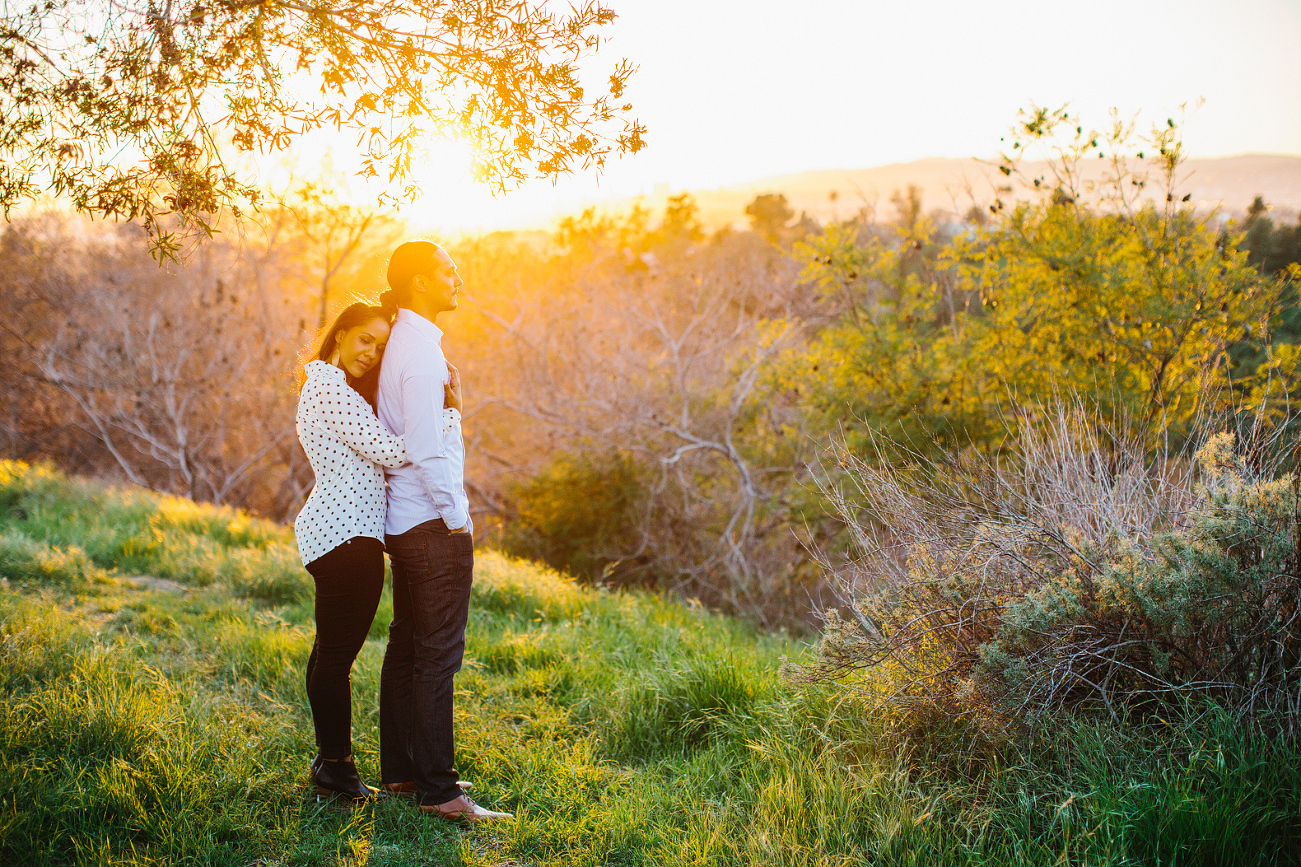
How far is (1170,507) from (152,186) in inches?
171

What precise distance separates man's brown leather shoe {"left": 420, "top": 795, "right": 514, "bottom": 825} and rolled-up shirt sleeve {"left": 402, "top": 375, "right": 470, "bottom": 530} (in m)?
1.11

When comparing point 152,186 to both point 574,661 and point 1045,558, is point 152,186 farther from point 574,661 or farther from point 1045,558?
point 1045,558

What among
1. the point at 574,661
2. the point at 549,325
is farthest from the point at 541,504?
the point at 574,661

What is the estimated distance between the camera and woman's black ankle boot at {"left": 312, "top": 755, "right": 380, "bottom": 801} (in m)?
3.01

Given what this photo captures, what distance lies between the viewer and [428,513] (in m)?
2.88

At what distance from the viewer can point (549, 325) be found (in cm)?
1400

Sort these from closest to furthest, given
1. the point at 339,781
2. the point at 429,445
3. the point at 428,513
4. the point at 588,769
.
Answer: the point at 429,445 < the point at 428,513 < the point at 339,781 < the point at 588,769

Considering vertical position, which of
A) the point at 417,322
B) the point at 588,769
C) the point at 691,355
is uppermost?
the point at 417,322

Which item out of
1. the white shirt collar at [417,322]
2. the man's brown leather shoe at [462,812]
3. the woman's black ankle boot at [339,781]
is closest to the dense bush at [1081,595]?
the man's brown leather shoe at [462,812]

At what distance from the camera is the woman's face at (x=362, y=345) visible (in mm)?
2943

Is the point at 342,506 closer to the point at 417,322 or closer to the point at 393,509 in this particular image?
the point at 393,509

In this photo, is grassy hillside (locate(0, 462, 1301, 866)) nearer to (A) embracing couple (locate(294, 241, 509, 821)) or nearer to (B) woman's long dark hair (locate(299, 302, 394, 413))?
(A) embracing couple (locate(294, 241, 509, 821))

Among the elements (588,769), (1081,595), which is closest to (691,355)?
(588,769)

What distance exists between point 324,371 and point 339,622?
0.94 metres
